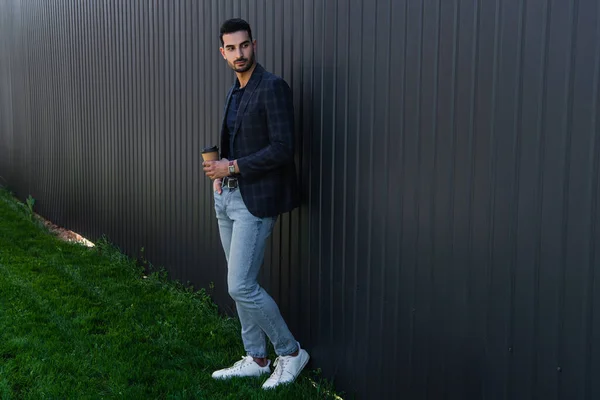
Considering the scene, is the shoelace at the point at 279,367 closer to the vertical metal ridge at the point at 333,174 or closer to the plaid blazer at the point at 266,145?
the vertical metal ridge at the point at 333,174

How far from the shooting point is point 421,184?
3.23m

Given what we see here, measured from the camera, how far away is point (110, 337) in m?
4.80

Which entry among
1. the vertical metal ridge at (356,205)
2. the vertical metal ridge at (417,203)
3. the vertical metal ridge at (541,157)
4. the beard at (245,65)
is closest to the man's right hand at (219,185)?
the beard at (245,65)

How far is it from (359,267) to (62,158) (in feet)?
21.1

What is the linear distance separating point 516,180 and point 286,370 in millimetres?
1910

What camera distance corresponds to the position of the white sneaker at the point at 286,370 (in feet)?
13.0

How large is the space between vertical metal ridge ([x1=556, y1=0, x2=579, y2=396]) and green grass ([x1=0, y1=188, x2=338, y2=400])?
5.48ft

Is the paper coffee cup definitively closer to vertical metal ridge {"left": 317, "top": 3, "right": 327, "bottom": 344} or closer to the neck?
the neck

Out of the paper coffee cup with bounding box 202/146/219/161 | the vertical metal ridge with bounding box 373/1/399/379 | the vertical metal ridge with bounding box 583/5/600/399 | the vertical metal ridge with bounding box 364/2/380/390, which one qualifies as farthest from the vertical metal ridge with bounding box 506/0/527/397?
the paper coffee cup with bounding box 202/146/219/161

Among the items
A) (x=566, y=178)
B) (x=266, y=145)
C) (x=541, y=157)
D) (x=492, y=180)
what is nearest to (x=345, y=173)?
(x=266, y=145)

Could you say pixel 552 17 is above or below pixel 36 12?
below

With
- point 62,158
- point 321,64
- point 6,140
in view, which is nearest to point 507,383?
point 321,64

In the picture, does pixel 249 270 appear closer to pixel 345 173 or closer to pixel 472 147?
pixel 345 173

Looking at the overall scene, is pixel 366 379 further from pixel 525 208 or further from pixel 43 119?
pixel 43 119
